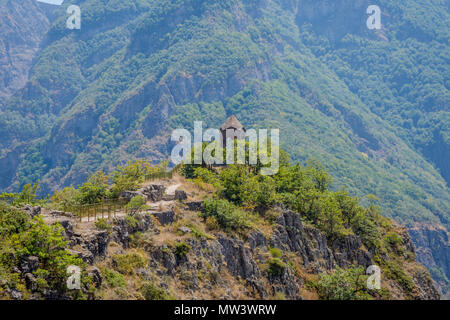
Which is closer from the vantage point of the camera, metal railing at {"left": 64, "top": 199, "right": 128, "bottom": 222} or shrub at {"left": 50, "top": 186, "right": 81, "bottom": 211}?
metal railing at {"left": 64, "top": 199, "right": 128, "bottom": 222}

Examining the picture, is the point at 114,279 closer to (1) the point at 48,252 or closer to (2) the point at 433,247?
(1) the point at 48,252

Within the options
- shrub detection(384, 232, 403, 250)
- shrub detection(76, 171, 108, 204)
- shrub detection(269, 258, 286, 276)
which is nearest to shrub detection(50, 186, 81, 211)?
shrub detection(76, 171, 108, 204)

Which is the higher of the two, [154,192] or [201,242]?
[154,192]

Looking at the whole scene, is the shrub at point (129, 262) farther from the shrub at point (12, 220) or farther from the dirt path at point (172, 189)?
the dirt path at point (172, 189)

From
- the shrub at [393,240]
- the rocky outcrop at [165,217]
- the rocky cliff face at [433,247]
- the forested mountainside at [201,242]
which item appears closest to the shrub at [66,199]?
the forested mountainside at [201,242]

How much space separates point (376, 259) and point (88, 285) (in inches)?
1339

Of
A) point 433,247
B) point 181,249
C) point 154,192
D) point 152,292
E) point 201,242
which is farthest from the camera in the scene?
point 433,247

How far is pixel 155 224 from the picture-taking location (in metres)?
32.6

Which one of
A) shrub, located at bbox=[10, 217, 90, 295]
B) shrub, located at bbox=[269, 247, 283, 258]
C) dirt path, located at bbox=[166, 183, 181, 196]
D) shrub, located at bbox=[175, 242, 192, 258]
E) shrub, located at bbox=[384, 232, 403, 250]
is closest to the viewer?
shrub, located at bbox=[10, 217, 90, 295]

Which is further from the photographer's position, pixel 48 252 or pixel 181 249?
pixel 181 249

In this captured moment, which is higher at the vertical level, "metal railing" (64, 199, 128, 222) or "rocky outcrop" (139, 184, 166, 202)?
"rocky outcrop" (139, 184, 166, 202)

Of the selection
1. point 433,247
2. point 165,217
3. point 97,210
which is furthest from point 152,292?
point 433,247

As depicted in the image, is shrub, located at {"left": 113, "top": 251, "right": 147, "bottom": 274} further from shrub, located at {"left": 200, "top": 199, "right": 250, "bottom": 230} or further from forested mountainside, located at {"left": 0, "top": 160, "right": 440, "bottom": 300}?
shrub, located at {"left": 200, "top": 199, "right": 250, "bottom": 230}
